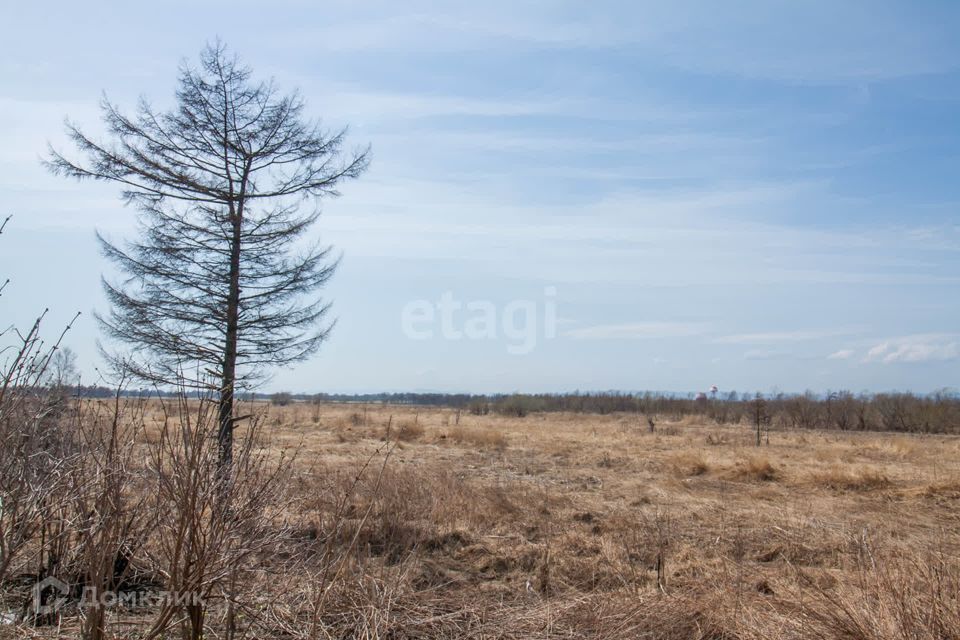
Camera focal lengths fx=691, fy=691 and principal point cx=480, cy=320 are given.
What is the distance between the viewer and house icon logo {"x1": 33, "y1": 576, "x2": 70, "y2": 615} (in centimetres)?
411

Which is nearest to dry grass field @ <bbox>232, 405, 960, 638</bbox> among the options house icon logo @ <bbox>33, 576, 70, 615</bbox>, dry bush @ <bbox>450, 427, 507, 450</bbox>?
house icon logo @ <bbox>33, 576, 70, 615</bbox>

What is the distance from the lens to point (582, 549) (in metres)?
8.38

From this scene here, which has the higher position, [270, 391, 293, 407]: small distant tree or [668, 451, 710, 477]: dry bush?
[270, 391, 293, 407]: small distant tree

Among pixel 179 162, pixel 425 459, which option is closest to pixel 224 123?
pixel 179 162

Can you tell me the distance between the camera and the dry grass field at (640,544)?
4688mm

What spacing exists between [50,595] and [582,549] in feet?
18.6

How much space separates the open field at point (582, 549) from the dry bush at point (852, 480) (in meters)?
0.05

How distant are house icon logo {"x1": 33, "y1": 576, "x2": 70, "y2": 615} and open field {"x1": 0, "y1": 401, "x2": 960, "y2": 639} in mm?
122

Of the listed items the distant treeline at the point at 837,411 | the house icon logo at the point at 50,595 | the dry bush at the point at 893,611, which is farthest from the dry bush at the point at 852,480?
the distant treeline at the point at 837,411

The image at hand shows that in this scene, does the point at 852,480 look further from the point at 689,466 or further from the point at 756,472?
the point at 689,466

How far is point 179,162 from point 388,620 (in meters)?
8.89

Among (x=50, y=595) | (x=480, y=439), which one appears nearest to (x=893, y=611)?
(x=50, y=595)

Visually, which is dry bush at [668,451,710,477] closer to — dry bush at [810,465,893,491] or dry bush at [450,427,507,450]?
dry bush at [810,465,893,491]

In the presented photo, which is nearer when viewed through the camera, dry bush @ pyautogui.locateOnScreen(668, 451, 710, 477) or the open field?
the open field
